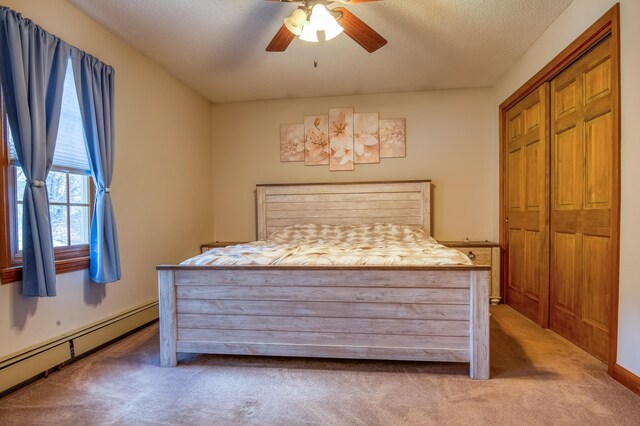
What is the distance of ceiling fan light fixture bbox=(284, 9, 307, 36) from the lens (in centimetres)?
201

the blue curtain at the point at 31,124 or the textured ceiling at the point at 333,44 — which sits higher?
the textured ceiling at the point at 333,44

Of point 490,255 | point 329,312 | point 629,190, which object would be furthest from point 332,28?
point 490,255

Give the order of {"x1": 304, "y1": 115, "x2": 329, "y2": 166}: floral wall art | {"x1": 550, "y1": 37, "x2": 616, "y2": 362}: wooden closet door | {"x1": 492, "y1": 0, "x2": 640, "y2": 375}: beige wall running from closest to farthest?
{"x1": 492, "y1": 0, "x2": 640, "y2": 375}: beige wall → {"x1": 550, "y1": 37, "x2": 616, "y2": 362}: wooden closet door → {"x1": 304, "y1": 115, "x2": 329, "y2": 166}: floral wall art

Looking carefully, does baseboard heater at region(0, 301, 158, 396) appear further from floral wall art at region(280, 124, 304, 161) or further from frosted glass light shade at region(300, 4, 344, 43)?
frosted glass light shade at region(300, 4, 344, 43)

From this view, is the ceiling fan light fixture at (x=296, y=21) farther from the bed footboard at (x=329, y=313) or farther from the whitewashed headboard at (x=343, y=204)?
the whitewashed headboard at (x=343, y=204)

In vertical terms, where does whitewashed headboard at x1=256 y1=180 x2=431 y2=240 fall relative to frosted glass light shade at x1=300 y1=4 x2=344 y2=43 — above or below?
below

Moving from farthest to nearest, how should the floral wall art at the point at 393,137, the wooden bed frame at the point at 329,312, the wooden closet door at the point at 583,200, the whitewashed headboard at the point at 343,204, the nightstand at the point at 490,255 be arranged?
the floral wall art at the point at 393,137, the whitewashed headboard at the point at 343,204, the nightstand at the point at 490,255, the wooden closet door at the point at 583,200, the wooden bed frame at the point at 329,312

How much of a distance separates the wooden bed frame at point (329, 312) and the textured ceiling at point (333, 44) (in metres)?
1.83

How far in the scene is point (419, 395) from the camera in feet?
5.85

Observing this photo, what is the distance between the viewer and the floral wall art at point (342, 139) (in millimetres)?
4023

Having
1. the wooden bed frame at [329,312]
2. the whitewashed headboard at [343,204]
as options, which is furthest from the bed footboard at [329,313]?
the whitewashed headboard at [343,204]

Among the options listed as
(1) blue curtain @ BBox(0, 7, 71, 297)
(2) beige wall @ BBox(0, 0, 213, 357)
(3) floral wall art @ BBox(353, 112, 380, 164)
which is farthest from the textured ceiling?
(1) blue curtain @ BBox(0, 7, 71, 297)

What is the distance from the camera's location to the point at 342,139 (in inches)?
161

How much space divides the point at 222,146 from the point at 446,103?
9.45 ft
